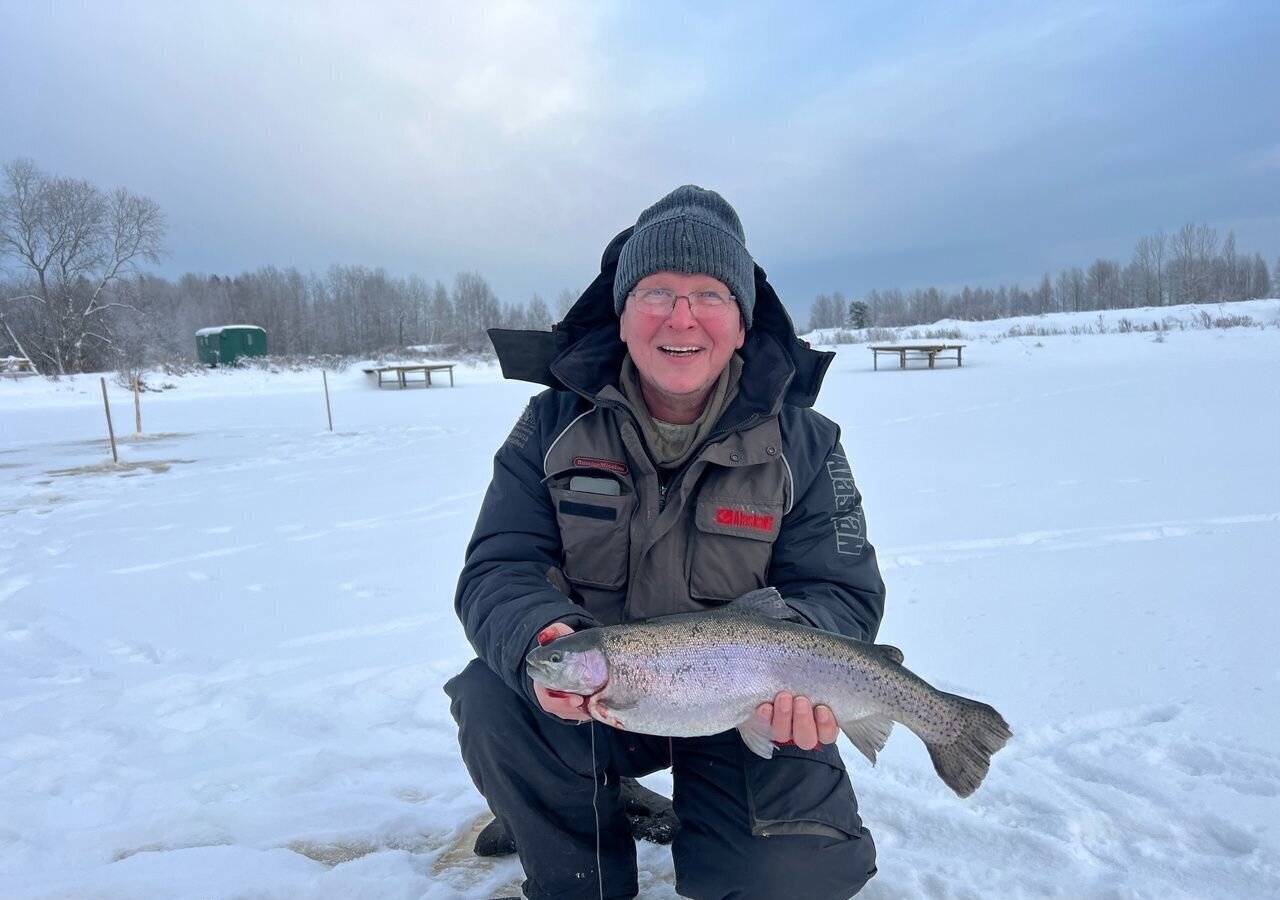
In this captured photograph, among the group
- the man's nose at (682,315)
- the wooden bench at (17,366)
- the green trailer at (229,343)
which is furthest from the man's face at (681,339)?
the green trailer at (229,343)

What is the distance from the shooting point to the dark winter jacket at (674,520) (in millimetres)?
2365

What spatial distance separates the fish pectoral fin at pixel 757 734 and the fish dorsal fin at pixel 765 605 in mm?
275

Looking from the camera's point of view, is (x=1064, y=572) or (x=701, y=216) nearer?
(x=701, y=216)

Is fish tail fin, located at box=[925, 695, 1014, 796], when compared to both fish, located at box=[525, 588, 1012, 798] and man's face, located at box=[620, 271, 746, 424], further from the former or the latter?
man's face, located at box=[620, 271, 746, 424]

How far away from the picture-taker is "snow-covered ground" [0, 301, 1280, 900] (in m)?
2.35

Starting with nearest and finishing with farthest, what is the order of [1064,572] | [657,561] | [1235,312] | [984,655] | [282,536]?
[657,561], [984,655], [1064,572], [282,536], [1235,312]

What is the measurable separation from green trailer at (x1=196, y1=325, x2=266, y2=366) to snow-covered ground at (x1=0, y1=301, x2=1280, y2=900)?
51124 mm

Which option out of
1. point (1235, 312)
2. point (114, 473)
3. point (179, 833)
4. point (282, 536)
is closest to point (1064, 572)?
point (179, 833)

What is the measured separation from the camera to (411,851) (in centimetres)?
251

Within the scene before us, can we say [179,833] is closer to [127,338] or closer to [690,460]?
[690,460]

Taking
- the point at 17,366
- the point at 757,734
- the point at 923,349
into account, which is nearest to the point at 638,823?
the point at 757,734

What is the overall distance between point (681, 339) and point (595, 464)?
0.48 meters

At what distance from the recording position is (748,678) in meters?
2.01

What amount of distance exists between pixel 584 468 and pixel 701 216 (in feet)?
3.01
